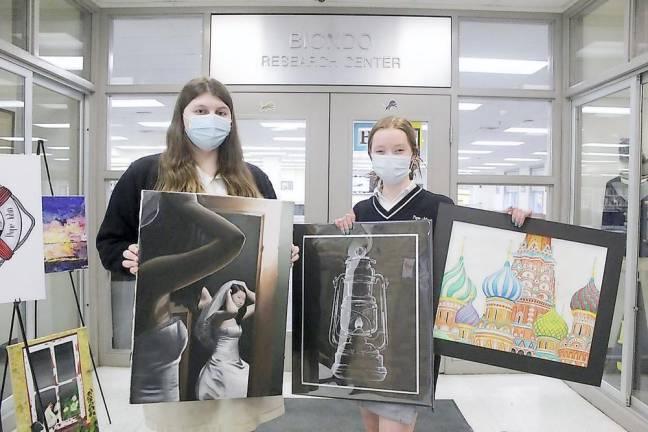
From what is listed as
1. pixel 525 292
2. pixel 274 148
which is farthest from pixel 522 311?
pixel 274 148

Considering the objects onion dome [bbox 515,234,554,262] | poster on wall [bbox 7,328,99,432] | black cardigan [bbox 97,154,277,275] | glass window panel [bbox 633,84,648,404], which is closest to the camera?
black cardigan [bbox 97,154,277,275]

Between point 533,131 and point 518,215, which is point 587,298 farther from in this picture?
point 533,131

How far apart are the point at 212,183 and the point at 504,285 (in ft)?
3.15

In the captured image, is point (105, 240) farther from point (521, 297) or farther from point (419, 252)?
point (521, 297)

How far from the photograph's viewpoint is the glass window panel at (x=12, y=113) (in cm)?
275

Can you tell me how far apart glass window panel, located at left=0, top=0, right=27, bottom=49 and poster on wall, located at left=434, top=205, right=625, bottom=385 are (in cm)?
280

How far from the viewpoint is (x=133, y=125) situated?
391 cm

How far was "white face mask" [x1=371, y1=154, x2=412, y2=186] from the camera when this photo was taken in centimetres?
164

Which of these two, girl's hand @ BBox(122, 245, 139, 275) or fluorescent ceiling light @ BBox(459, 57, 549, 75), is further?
fluorescent ceiling light @ BBox(459, 57, 549, 75)

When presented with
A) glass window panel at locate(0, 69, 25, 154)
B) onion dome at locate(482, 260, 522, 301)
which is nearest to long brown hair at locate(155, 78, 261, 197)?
onion dome at locate(482, 260, 522, 301)

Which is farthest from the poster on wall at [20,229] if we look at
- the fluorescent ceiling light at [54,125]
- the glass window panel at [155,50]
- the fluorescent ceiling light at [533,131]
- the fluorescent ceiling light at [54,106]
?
the fluorescent ceiling light at [533,131]

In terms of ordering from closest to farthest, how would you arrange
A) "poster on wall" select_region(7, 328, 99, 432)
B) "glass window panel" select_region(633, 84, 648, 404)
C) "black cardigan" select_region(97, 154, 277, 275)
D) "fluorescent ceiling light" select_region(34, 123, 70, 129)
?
1. "black cardigan" select_region(97, 154, 277, 275)
2. "poster on wall" select_region(7, 328, 99, 432)
3. "glass window panel" select_region(633, 84, 648, 404)
4. "fluorescent ceiling light" select_region(34, 123, 70, 129)

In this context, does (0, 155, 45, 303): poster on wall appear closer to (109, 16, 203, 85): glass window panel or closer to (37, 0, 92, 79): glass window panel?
(37, 0, 92, 79): glass window panel

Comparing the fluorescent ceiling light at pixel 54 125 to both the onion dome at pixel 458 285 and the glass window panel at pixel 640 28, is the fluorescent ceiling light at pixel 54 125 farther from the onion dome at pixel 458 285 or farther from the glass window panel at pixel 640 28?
the glass window panel at pixel 640 28
